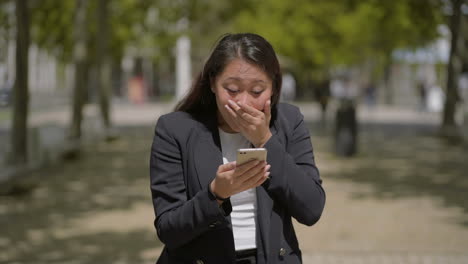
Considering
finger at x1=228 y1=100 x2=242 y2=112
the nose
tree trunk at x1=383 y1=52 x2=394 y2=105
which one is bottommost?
tree trunk at x1=383 y1=52 x2=394 y2=105

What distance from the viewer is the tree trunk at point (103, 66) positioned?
19.9 meters

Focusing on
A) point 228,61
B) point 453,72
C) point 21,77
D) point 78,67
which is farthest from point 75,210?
point 453,72

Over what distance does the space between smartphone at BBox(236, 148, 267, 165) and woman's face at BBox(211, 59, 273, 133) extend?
0.19m

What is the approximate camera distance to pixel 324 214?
9656 mm

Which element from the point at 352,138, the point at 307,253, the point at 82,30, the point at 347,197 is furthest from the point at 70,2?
the point at 307,253

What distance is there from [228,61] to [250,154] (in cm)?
37

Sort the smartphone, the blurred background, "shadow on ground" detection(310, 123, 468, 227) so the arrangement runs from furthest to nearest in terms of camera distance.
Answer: "shadow on ground" detection(310, 123, 468, 227)
the blurred background
the smartphone

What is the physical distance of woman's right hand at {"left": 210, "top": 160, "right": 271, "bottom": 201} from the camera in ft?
7.27

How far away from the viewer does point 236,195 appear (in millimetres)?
2484

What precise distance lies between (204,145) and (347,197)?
8678 millimetres

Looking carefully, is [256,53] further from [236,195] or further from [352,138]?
[352,138]

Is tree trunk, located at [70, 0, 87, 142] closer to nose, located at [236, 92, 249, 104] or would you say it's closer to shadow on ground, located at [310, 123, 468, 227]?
shadow on ground, located at [310, 123, 468, 227]

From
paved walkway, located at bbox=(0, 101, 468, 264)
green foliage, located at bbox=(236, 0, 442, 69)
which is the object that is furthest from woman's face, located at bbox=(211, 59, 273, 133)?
green foliage, located at bbox=(236, 0, 442, 69)

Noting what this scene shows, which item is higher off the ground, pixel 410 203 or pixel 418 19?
pixel 418 19
